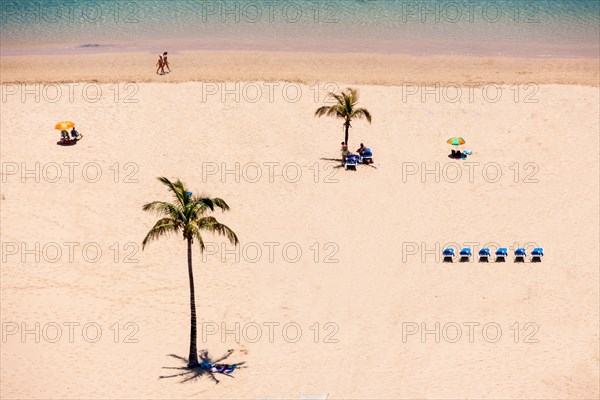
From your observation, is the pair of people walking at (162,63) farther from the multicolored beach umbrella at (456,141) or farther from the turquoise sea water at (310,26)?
the multicolored beach umbrella at (456,141)

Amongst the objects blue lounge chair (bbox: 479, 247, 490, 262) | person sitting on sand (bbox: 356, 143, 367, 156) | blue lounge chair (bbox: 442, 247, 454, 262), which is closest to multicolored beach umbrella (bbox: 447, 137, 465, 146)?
person sitting on sand (bbox: 356, 143, 367, 156)

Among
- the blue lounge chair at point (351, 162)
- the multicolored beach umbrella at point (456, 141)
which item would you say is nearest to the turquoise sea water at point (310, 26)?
the multicolored beach umbrella at point (456, 141)

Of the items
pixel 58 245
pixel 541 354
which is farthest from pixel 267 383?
Result: pixel 58 245

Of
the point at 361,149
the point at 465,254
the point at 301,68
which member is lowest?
the point at 465,254

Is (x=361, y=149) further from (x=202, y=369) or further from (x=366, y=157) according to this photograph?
(x=202, y=369)

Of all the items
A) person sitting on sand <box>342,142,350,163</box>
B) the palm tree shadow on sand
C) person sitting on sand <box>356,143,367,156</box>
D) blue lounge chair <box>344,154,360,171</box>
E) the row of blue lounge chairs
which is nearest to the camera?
the palm tree shadow on sand

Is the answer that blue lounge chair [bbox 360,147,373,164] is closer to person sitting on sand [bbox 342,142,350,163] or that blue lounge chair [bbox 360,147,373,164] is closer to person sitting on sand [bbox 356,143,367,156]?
person sitting on sand [bbox 356,143,367,156]

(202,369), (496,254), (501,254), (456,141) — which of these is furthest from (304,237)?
(456,141)
